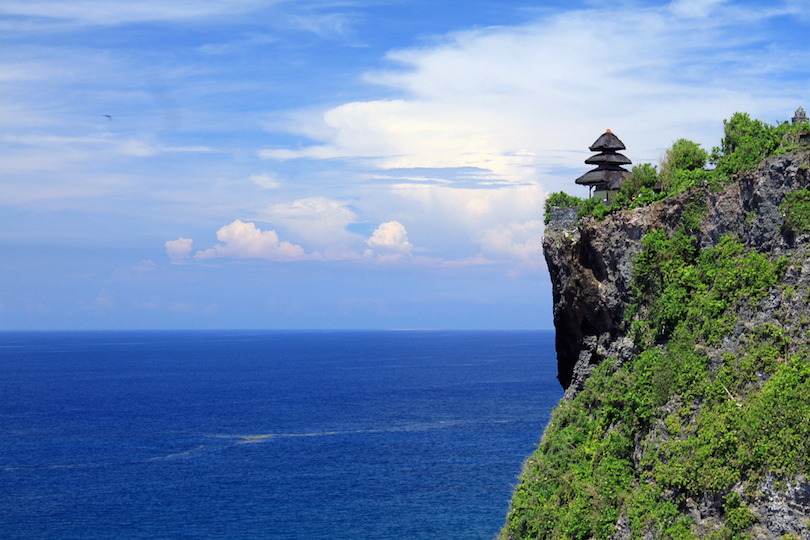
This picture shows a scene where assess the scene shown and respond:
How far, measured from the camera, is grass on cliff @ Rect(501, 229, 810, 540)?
732 inches

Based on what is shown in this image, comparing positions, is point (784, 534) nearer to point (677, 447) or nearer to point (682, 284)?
point (677, 447)

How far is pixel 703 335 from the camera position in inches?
886

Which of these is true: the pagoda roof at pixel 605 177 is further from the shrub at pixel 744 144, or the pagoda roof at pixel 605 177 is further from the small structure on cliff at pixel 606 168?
the shrub at pixel 744 144

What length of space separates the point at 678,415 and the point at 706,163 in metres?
9.64

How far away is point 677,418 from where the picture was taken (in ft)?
70.7

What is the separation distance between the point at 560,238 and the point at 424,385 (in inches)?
4839

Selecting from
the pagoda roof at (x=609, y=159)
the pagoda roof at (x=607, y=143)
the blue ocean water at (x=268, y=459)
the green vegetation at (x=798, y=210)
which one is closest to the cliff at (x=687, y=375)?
the green vegetation at (x=798, y=210)

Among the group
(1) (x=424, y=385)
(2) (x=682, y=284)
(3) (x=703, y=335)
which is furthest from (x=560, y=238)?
(1) (x=424, y=385)

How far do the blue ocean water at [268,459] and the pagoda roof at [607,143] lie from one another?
3678cm

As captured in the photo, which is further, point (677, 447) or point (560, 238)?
point (560, 238)

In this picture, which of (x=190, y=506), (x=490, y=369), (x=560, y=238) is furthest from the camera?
(x=490, y=369)

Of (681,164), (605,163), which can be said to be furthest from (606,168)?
(681,164)

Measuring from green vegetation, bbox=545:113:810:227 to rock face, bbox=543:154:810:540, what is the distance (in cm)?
49

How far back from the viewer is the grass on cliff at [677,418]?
18594 millimetres
